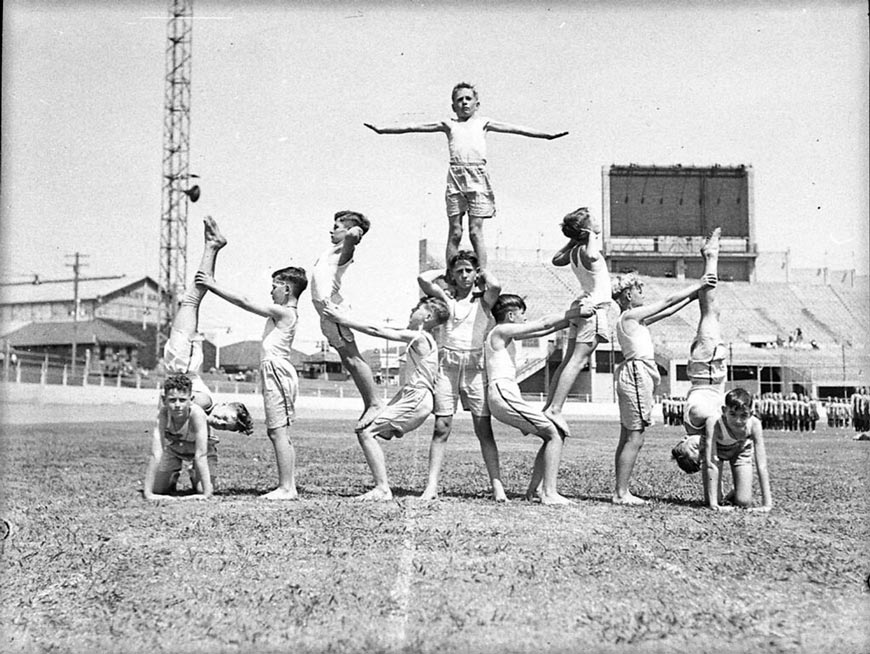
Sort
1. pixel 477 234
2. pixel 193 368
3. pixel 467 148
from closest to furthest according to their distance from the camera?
pixel 193 368 < pixel 467 148 < pixel 477 234

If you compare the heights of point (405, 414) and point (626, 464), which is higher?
point (405, 414)

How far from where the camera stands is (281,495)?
710 centimetres

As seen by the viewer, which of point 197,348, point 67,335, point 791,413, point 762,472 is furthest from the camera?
point 67,335

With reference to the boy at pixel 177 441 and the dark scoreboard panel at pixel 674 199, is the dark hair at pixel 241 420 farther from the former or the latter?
the dark scoreboard panel at pixel 674 199

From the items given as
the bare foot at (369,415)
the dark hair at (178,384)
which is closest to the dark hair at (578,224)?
the bare foot at (369,415)

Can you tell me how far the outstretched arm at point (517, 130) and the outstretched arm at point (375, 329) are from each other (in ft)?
7.22

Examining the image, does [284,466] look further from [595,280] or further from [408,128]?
[408,128]

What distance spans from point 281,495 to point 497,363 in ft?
6.90

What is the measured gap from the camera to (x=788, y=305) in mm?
62656

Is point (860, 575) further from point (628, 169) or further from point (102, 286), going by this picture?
point (102, 286)

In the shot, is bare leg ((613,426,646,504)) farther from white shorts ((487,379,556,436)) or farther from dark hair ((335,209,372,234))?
dark hair ((335,209,372,234))

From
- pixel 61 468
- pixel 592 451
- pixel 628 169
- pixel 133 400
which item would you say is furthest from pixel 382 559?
pixel 628 169

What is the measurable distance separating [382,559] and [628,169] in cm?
6146

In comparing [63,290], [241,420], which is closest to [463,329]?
[241,420]
